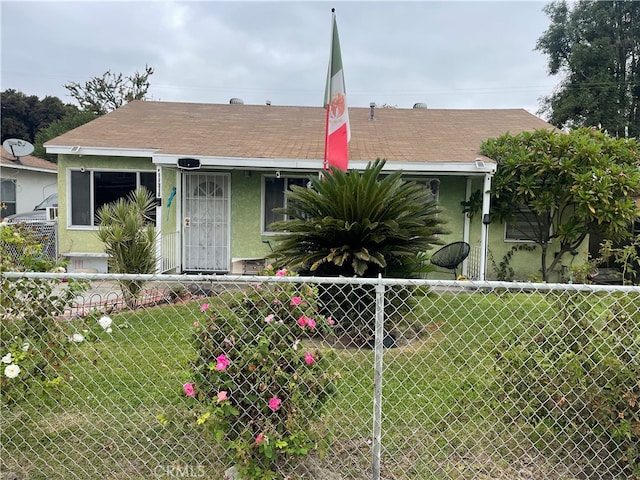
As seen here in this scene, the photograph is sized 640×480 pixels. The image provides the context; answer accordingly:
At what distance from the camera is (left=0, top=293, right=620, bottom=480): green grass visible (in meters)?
2.94

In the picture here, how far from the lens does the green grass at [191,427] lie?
2943mm

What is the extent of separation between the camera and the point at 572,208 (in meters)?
10.2

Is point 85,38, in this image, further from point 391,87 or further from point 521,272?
point 391,87

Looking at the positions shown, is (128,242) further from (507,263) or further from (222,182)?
(507,263)

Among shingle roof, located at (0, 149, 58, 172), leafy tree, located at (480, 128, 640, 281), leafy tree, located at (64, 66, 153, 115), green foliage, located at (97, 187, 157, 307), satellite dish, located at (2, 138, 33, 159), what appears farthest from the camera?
leafy tree, located at (64, 66, 153, 115)

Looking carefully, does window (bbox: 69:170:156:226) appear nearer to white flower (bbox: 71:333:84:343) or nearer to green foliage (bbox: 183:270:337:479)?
white flower (bbox: 71:333:84:343)

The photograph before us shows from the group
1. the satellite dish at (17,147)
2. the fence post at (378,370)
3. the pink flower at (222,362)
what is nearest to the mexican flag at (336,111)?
the fence post at (378,370)

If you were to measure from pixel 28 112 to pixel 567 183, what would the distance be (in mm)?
40803

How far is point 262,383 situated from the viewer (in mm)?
2596

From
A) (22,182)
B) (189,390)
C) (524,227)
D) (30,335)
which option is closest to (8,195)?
(22,182)

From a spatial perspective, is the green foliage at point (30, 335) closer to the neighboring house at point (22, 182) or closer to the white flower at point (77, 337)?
the white flower at point (77, 337)

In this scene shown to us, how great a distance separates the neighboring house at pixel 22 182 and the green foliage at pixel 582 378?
1851cm

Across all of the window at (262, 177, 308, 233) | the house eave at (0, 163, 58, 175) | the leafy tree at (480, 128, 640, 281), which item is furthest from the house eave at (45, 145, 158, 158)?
the house eave at (0, 163, 58, 175)

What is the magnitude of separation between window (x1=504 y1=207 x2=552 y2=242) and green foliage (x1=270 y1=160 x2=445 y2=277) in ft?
18.6
